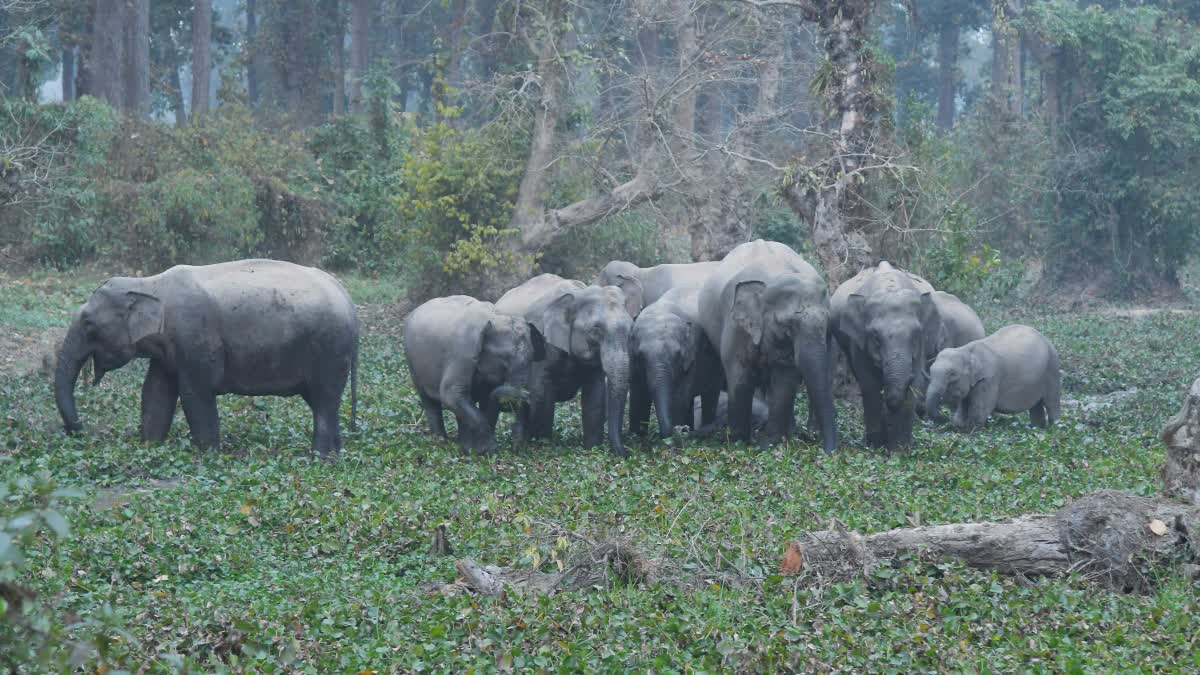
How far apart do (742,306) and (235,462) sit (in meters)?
4.99

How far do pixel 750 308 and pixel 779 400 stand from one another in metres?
0.95

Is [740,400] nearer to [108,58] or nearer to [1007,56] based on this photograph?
[1007,56]

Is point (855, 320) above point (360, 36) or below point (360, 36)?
below

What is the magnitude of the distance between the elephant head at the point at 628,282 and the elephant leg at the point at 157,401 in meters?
5.95

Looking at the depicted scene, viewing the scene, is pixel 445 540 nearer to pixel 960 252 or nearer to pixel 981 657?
pixel 981 657

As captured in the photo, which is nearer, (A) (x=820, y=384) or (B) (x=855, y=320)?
(A) (x=820, y=384)

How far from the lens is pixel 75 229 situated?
2656 centimetres

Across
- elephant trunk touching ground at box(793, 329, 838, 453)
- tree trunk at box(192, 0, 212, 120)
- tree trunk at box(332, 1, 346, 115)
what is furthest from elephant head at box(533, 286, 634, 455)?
tree trunk at box(332, 1, 346, 115)

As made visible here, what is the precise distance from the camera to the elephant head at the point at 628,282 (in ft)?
57.6

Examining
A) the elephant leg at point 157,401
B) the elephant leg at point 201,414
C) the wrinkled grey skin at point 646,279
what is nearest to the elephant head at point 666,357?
the wrinkled grey skin at point 646,279

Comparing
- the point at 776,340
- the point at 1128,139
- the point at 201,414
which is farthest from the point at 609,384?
the point at 1128,139

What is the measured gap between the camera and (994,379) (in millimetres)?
15992

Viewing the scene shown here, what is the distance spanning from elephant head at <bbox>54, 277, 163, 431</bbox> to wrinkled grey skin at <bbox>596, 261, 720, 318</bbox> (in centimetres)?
616

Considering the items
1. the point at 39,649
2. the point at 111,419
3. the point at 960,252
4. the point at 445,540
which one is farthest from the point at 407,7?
the point at 39,649
